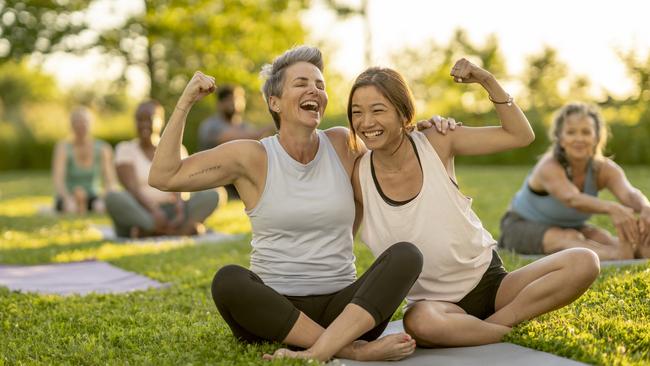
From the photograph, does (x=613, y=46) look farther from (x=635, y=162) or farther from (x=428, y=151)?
(x=428, y=151)

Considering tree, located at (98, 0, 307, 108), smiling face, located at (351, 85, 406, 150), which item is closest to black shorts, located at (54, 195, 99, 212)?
smiling face, located at (351, 85, 406, 150)

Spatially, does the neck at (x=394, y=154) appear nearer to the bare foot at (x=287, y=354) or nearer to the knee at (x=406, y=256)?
the knee at (x=406, y=256)

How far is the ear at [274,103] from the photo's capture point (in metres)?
3.74

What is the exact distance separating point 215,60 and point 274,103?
64.1 feet

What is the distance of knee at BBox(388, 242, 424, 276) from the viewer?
3.21 meters

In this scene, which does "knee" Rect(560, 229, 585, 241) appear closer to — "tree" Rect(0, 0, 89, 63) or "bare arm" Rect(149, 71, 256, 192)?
"bare arm" Rect(149, 71, 256, 192)

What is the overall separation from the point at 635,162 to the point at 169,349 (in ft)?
57.7

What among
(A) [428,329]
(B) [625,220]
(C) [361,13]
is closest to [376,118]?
(A) [428,329]

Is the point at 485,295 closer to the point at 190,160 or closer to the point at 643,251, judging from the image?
the point at 190,160

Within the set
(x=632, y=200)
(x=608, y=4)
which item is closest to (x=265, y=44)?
(x=608, y=4)

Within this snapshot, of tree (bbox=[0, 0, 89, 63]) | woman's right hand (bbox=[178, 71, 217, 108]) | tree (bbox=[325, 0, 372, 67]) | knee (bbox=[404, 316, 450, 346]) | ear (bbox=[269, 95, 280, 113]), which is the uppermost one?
tree (bbox=[325, 0, 372, 67])

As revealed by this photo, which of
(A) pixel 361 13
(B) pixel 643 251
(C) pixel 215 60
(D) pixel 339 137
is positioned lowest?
(B) pixel 643 251

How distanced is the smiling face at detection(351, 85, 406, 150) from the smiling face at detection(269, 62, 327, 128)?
0.21 meters

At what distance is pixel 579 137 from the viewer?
5.98 m
